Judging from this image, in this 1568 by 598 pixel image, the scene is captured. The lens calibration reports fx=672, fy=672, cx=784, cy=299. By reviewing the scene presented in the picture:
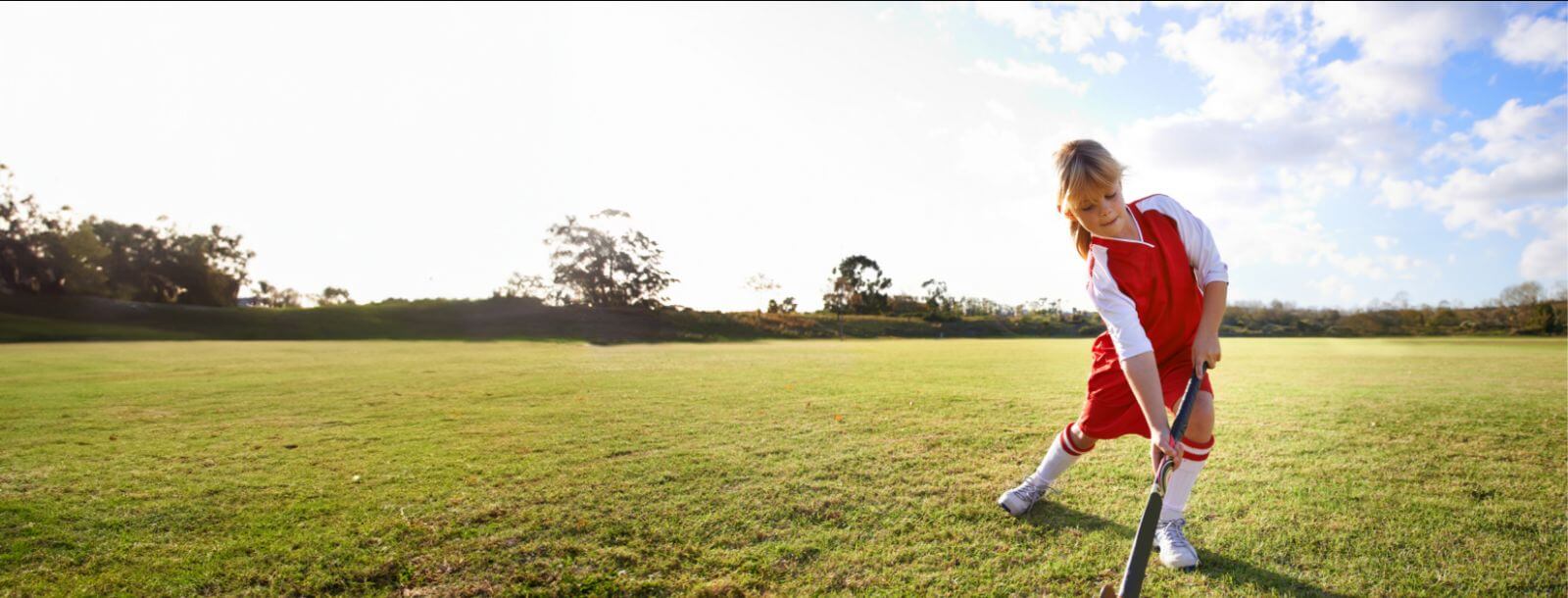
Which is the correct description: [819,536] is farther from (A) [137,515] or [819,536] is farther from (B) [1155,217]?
(A) [137,515]

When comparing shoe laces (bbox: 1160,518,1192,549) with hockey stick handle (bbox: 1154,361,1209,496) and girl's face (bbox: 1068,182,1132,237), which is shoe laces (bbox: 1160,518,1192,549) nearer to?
hockey stick handle (bbox: 1154,361,1209,496)

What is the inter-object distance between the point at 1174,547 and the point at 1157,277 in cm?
124

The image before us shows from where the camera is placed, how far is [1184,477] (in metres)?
3.34

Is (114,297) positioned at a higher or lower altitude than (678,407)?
higher

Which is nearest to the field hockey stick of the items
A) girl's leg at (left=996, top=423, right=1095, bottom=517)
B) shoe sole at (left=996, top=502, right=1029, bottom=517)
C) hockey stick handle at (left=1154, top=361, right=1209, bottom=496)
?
hockey stick handle at (left=1154, top=361, right=1209, bottom=496)

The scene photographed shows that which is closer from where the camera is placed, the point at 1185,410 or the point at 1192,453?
the point at 1185,410

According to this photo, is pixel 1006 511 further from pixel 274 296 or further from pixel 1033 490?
pixel 274 296

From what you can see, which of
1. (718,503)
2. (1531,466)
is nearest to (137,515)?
(718,503)

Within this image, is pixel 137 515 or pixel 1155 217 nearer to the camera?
pixel 1155 217

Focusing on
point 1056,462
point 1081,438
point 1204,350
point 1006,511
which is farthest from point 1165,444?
point 1006,511

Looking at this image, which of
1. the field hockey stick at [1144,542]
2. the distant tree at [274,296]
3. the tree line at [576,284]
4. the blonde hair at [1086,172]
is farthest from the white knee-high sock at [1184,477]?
the distant tree at [274,296]

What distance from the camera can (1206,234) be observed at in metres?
3.30

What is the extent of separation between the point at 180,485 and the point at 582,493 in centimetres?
256

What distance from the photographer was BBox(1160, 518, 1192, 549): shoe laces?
307cm
